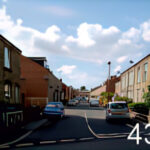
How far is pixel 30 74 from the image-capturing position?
34.3 metres

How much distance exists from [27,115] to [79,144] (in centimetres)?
781

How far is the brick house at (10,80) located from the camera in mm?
12188

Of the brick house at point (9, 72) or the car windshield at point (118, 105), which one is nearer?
the brick house at point (9, 72)

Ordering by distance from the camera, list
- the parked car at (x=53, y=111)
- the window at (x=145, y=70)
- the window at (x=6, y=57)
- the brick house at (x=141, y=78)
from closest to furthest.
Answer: the window at (x=6, y=57) < the parked car at (x=53, y=111) < the brick house at (x=141, y=78) < the window at (x=145, y=70)

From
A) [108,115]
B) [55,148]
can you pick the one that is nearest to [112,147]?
[55,148]

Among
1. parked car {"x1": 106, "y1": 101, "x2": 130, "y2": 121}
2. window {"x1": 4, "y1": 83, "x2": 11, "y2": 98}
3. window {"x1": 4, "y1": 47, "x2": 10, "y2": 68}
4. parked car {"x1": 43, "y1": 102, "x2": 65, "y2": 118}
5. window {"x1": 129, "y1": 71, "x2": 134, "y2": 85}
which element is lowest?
parked car {"x1": 43, "y1": 102, "x2": 65, "y2": 118}

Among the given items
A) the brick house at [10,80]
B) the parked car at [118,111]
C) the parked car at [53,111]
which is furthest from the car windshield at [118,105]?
the brick house at [10,80]

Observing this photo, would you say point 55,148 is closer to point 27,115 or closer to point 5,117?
point 5,117

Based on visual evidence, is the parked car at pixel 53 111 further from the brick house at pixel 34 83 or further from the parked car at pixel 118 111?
the brick house at pixel 34 83

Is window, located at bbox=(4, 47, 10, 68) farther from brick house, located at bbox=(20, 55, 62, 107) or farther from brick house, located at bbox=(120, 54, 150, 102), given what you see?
brick house, located at bbox=(20, 55, 62, 107)

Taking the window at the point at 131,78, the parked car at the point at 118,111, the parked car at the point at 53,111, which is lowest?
the parked car at the point at 53,111

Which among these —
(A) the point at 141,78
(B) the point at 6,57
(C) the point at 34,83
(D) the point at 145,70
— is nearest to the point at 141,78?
(A) the point at 141,78

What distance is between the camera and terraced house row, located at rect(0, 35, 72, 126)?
12.1m

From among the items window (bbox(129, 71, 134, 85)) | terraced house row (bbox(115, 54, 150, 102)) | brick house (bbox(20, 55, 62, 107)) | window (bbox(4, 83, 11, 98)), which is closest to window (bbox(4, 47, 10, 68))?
window (bbox(4, 83, 11, 98))
